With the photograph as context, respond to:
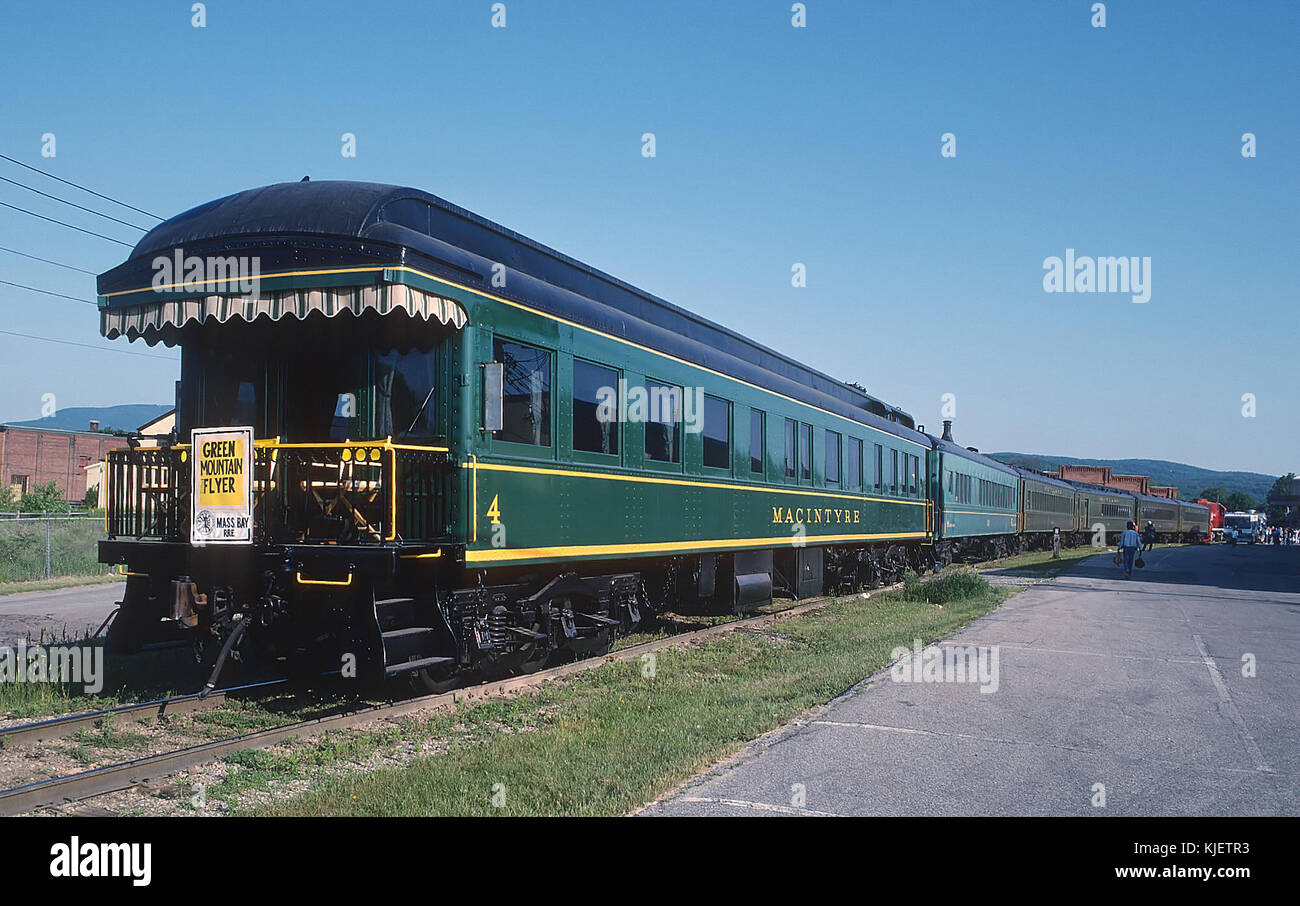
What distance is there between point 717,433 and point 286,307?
586 cm

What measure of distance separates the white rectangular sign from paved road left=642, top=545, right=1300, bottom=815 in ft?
12.9

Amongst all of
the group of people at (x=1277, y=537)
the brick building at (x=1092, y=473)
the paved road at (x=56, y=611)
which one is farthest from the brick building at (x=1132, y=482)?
the paved road at (x=56, y=611)

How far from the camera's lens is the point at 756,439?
13031 millimetres

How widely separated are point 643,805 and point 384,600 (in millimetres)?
3136

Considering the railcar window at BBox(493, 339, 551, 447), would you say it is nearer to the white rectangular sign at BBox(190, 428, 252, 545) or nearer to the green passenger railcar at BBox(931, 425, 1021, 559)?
the white rectangular sign at BBox(190, 428, 252, 545)

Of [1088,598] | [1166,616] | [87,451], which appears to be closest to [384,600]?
[1166,616]

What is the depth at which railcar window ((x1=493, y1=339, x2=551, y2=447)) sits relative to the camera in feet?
26.6

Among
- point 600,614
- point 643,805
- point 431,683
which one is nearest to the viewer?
point 643,805

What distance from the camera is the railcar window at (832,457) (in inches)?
630

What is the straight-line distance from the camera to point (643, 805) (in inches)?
203

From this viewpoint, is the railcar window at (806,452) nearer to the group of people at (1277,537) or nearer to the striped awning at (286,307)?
the striped awning at (286,307)

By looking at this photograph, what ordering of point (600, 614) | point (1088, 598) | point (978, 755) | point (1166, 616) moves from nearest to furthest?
1. point (978, 755)
2. point (600, 614)
3. point (1166, 616)
4. point (1088, 598)
